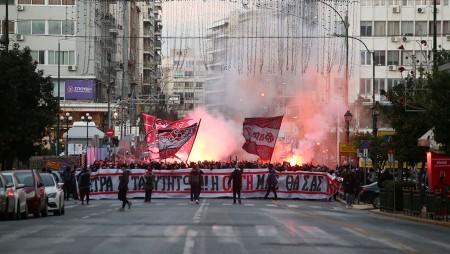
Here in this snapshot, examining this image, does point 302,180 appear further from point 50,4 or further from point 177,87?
point 177,87

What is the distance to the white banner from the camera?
57.2 meters

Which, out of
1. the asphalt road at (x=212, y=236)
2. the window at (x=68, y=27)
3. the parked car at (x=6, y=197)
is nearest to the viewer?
the asphalt road at (x=212, y=236)

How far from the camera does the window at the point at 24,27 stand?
96550mm

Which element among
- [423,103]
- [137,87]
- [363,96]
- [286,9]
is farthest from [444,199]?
[137,87]

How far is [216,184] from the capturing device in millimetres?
57750

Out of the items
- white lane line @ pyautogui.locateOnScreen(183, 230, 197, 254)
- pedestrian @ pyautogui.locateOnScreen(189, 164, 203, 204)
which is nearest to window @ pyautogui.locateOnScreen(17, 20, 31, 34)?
pedestrian @ pyautogui.locateOnScreen(189, 164, 203, 204)

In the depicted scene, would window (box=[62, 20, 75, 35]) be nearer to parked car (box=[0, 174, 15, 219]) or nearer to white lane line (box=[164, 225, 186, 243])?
parked car (box=[0, 174, 15, 219])

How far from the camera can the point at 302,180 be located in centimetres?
5788

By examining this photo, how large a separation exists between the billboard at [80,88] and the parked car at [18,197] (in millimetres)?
61553

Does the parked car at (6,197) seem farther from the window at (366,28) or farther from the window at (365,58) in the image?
the window at (366,28)

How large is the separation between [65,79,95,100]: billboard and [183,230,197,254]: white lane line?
237ft

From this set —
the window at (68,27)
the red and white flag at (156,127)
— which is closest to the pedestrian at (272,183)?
the red and white flag at (156,127)

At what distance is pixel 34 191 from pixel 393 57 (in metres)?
66.9

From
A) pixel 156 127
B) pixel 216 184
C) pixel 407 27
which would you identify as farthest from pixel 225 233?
pixel 407 27
